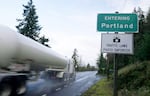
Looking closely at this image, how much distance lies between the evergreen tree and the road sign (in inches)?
2376

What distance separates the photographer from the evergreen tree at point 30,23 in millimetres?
71312

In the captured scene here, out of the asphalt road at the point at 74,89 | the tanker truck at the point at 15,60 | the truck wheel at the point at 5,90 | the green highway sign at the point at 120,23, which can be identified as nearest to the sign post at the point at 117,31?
the green highway sign at the point at 120,23

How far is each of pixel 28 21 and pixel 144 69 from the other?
4839cm

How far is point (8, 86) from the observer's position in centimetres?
1233

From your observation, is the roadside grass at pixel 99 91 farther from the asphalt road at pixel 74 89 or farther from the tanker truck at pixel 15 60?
the tanker truck at pixel 15 60

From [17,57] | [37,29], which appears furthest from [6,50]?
[37,29]

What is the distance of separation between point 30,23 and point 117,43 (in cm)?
6188

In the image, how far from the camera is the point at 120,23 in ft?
37.4

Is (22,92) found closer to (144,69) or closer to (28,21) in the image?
(144,69)

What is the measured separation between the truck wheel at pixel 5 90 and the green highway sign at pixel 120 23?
4.15m

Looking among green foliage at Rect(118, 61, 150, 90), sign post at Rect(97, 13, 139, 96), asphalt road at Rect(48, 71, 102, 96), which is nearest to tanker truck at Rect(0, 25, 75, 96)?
sign post at Rect(97, 13, 139, 96)

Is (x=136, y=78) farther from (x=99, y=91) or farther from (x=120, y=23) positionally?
(x=120, y=23)

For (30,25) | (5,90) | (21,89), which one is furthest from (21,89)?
(30,25)

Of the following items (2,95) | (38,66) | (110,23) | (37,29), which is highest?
(37,29)
